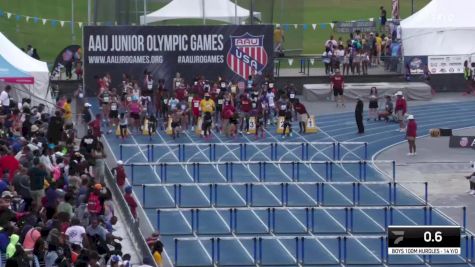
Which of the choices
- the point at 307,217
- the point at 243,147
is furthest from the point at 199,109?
the point at 307,217

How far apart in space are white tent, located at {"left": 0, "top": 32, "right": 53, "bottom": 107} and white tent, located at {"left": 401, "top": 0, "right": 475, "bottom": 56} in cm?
1608

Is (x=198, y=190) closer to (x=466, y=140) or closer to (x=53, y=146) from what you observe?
(x=53, y=146)

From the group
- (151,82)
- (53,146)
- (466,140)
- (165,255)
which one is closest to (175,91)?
(151,82)

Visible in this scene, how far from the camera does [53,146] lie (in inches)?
1326

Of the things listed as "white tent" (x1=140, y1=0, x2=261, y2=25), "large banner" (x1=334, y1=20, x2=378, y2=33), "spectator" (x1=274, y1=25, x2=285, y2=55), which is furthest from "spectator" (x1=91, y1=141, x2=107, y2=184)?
"large banner" (x1=334, y1=20, x2=378, y2=33)

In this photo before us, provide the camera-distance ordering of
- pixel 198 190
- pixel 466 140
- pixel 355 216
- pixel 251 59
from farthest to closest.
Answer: pixel 251 59 → pixel 466 140 → pixel 198 190 → pixel 355 216

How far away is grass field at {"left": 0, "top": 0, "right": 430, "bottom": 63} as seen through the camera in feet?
186

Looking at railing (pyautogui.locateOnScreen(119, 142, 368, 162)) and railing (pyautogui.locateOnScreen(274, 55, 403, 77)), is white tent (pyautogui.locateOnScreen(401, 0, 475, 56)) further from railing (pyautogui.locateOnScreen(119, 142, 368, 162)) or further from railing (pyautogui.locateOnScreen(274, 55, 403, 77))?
railing (pyautogui.locateOnScreen(119, 142, 368, 162))

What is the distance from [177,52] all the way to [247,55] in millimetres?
2290

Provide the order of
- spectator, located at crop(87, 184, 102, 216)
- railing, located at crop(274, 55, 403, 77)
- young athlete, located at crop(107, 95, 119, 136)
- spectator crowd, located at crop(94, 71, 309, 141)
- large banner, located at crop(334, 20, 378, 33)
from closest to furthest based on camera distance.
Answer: spectator, located at crop(87, 184, 102, 216), spectator crowd, located at crop(94, 71, 309, 141), young athlete, located at crop(107, 95, 119, 136), railing, located at crop(274, 55, 403, 77), large banner, located at crop(334, 20, 378, 33)

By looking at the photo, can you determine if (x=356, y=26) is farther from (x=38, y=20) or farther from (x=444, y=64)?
(x=38, y=20)

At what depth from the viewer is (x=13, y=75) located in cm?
4125

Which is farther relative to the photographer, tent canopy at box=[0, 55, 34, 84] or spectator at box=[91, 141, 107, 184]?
tent canopy at box=[0, 55, 34, 84]

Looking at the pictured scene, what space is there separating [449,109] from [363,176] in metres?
13.0
